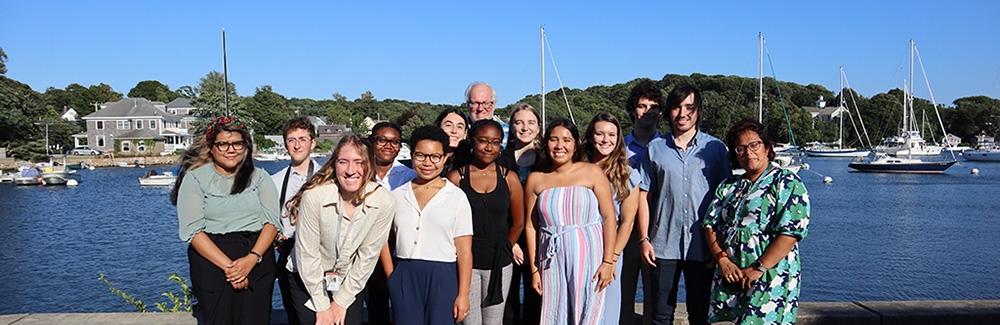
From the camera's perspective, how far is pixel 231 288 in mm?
3752

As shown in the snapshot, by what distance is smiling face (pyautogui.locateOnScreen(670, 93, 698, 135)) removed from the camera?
4098 mm

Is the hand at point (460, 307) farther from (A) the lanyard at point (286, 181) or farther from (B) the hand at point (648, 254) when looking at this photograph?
(A) the lanyard at point (286, 181)

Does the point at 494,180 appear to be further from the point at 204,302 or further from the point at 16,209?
the point at 16,209

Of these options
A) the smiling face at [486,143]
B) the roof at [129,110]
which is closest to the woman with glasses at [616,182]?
the smiling face at [486,143]

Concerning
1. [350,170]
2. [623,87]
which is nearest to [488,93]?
[350,170]

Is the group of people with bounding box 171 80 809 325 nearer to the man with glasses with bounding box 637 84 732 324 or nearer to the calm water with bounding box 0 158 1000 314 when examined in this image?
the man with glasses with bounding box 637 84 732 324

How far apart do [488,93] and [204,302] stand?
2458mm

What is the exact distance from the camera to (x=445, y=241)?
359cm

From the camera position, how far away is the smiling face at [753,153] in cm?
360

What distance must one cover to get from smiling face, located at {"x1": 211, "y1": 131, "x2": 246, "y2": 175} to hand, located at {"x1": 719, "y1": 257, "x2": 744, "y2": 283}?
2.91 meters

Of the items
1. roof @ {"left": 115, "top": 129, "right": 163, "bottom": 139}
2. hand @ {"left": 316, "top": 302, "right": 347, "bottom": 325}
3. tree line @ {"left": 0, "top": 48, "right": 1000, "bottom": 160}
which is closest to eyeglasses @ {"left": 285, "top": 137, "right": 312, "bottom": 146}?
hand @ {"left": 316, "top": 302, "right": 347, "bottom": 325}

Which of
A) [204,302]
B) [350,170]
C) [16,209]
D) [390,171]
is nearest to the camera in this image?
[350,170]

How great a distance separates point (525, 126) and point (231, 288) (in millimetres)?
2087

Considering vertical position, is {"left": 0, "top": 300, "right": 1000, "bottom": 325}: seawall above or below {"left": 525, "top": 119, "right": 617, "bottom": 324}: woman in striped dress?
below
